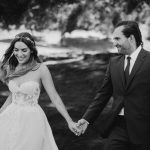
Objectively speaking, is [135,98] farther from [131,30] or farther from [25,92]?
[25,92]

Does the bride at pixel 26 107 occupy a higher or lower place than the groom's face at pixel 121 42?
lower

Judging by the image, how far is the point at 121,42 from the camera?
4.83 metres

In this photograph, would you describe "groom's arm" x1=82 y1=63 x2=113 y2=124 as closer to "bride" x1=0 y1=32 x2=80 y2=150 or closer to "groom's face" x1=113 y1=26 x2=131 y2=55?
"bride" x1=0 y1=32 x2=80 y2=150

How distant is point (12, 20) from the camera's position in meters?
18.1

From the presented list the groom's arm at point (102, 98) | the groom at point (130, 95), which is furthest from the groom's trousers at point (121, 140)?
the groom's arm at point (102, 98)

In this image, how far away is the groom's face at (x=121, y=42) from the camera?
15.8 feet

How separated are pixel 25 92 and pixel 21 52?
492 millimetres

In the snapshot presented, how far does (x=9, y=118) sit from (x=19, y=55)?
2.57 ft

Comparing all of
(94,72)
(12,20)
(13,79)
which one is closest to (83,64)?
(94,72)

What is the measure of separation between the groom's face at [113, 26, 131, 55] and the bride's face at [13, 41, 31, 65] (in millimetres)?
1113

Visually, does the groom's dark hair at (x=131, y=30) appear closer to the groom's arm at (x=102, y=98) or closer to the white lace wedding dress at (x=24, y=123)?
the groom's arm at (x=102, y=98)

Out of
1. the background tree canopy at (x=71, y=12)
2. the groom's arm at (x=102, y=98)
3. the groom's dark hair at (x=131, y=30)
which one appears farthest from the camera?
the background tree canopy at (x=71, y=12)

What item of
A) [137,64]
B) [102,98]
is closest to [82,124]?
[102,98]

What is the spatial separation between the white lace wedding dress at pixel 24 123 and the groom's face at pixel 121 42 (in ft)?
3.70
